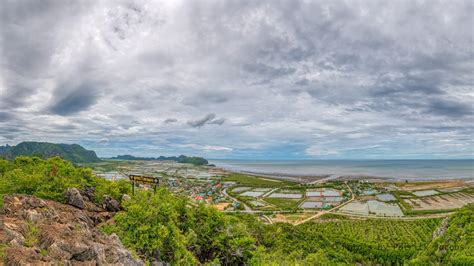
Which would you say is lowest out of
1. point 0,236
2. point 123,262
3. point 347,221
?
point 347,221

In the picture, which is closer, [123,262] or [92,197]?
[123,262]

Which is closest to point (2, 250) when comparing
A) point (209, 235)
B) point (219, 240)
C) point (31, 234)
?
point (31, 234)

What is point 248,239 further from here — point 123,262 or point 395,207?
point 395,207

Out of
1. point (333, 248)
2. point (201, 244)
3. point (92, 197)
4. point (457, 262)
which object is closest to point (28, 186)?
point (92, 197)

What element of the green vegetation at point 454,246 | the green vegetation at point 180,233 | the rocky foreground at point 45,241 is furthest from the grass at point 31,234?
the green vegetation at point 454,246

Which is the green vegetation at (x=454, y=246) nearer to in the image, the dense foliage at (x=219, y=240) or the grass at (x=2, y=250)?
the dense foliage at (x=219, y=240)
